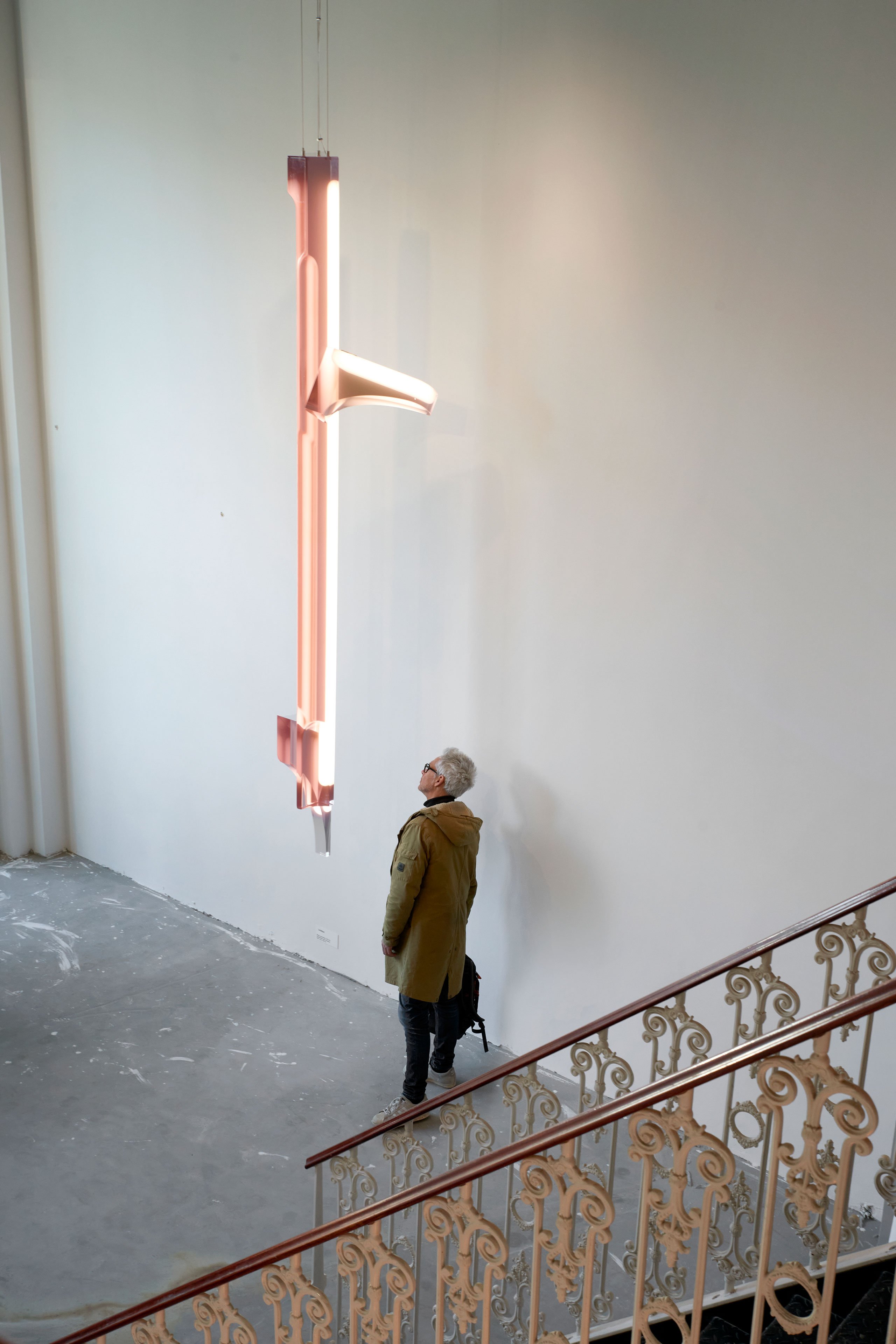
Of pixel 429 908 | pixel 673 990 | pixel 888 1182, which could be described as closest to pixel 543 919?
pixel 429 908

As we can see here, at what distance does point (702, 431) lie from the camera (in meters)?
4.59

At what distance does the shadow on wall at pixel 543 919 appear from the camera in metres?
5.32

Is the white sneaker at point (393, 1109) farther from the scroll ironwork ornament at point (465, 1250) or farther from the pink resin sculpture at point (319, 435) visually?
the scroll ironwork ornament at point (465, 1250)

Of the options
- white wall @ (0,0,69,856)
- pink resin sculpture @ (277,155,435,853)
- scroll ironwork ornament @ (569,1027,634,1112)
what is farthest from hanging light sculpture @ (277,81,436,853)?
white wall @ (0,0,69,856)

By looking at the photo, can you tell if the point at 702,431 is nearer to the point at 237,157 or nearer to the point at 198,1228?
the point at 237,157

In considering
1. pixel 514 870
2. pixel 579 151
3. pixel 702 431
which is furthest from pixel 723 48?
pixel 514 870

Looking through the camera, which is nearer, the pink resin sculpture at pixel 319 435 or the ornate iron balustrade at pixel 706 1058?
the ornate iron balustrade at pixel 706 1058

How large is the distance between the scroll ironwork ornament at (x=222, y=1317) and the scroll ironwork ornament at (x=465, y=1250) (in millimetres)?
586

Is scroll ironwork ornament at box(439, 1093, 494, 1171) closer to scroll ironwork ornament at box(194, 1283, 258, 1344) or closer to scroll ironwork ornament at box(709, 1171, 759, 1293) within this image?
scroll ironwork ornament at box(709, 1171, 759, 1293)

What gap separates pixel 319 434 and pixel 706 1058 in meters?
2.39

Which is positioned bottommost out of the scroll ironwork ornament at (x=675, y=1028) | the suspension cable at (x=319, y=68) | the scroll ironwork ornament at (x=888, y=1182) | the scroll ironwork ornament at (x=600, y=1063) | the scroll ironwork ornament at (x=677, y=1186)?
the scroll ironwork ornament at (x=600, y=1063)

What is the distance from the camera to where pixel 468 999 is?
5.38 meters

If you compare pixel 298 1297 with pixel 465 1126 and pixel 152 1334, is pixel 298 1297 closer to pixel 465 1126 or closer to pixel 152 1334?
pixel 152 1334

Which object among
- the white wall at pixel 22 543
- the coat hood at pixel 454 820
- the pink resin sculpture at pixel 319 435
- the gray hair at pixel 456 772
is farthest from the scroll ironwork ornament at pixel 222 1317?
the white wall at pixel 22 543
